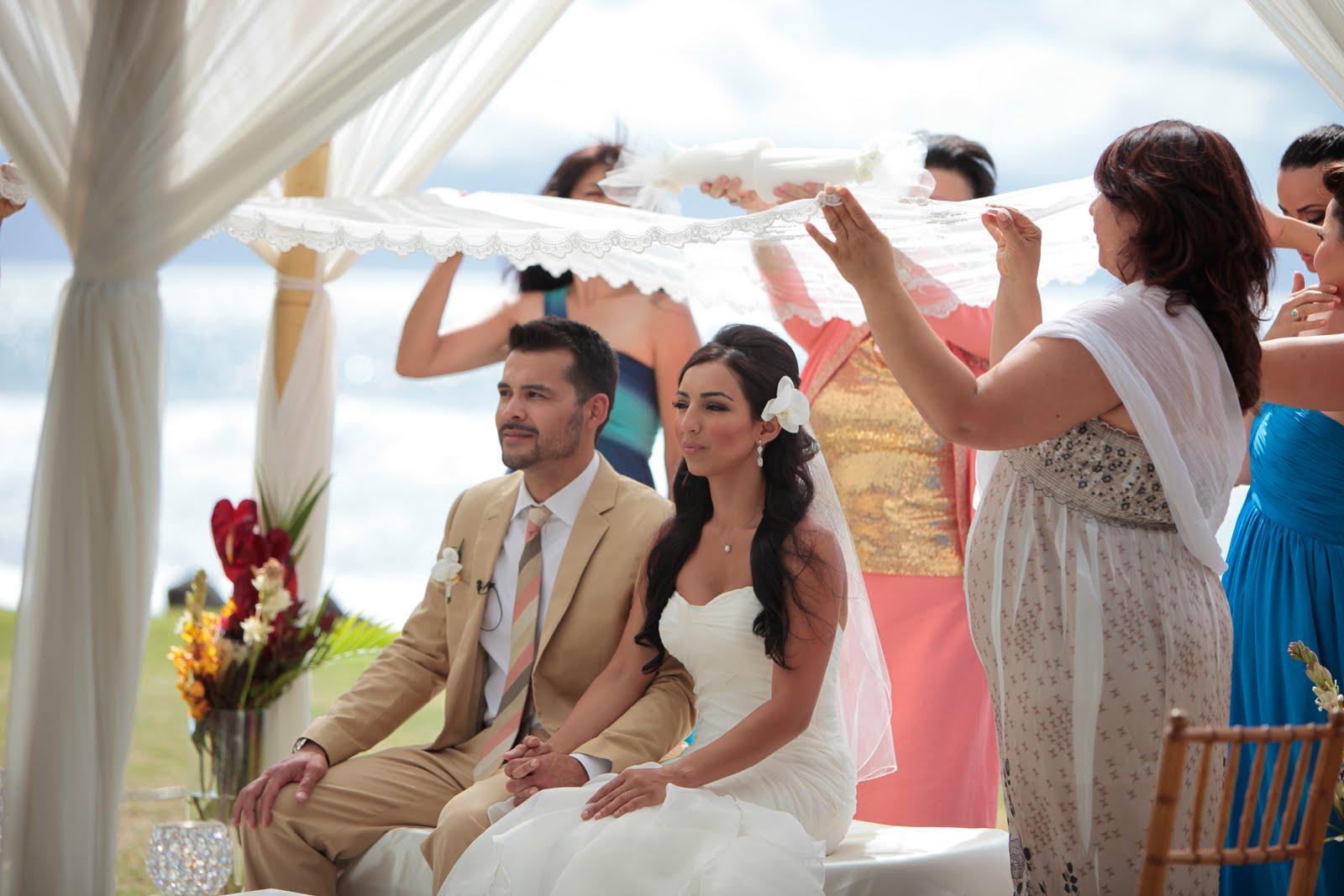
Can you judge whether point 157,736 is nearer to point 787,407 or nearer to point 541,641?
point 541,641

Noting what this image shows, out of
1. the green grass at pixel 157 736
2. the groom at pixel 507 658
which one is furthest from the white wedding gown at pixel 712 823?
the green grass at pixel 157 736

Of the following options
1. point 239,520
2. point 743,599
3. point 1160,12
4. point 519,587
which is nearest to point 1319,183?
point 743,599

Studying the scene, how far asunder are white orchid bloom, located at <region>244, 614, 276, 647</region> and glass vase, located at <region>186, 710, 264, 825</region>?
200 mm

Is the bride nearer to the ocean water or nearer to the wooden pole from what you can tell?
the wooden pole

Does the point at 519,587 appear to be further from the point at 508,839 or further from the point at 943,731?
the point at 943,731

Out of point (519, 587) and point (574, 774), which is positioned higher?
point (519, 587)

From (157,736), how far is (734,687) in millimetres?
Result: 7328

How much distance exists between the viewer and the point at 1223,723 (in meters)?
2.46

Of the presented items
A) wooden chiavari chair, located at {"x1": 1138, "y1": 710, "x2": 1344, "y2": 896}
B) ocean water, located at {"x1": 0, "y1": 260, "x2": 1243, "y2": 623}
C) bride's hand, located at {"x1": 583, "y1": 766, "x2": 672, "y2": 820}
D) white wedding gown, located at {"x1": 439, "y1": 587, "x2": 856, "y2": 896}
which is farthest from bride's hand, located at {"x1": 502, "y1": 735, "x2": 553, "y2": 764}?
ocean water, located at {"x1": 0, "y1": 260, "x2": 1243, "y2": 623}

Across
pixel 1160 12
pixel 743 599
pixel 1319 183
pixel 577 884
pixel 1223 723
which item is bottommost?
pixel 577 884

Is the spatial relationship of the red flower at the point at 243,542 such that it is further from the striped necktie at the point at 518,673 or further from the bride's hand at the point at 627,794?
the bride's hand at the point at 627,794

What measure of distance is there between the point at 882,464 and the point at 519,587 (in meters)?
1.15

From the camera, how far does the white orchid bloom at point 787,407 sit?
3086mm

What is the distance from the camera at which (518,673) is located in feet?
11.0
